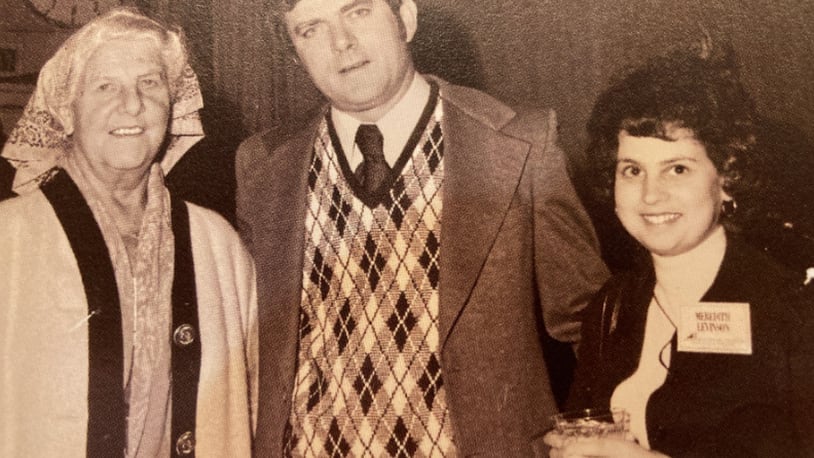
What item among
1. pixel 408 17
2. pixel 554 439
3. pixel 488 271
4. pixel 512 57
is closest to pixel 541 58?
pixel 512 57

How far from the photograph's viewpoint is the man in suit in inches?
49.4

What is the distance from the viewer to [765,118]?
1296mm

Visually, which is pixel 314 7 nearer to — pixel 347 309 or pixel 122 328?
pixel 347 309

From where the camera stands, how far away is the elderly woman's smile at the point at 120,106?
4.30 feet

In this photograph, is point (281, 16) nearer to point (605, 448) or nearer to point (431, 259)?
point (431, 259)

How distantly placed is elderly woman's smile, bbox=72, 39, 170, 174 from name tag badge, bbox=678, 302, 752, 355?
2.70 ft

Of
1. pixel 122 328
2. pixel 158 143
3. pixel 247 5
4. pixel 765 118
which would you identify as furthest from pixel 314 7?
pixel 765 118

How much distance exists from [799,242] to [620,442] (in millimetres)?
393

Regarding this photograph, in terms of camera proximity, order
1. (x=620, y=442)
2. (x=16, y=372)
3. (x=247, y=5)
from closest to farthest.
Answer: (x=620, y=442) → (x=16, y=372) → (x=247, y=5)

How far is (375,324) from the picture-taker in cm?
128

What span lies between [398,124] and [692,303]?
492mm

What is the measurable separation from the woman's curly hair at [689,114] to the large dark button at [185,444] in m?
0.69

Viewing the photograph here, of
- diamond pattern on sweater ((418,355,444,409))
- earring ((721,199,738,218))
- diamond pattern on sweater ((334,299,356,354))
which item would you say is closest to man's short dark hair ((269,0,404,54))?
diamond pattern on sweater ((334,299,356,354))

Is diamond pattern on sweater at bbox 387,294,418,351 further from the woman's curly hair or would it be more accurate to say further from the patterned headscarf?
the patterned headscarf
